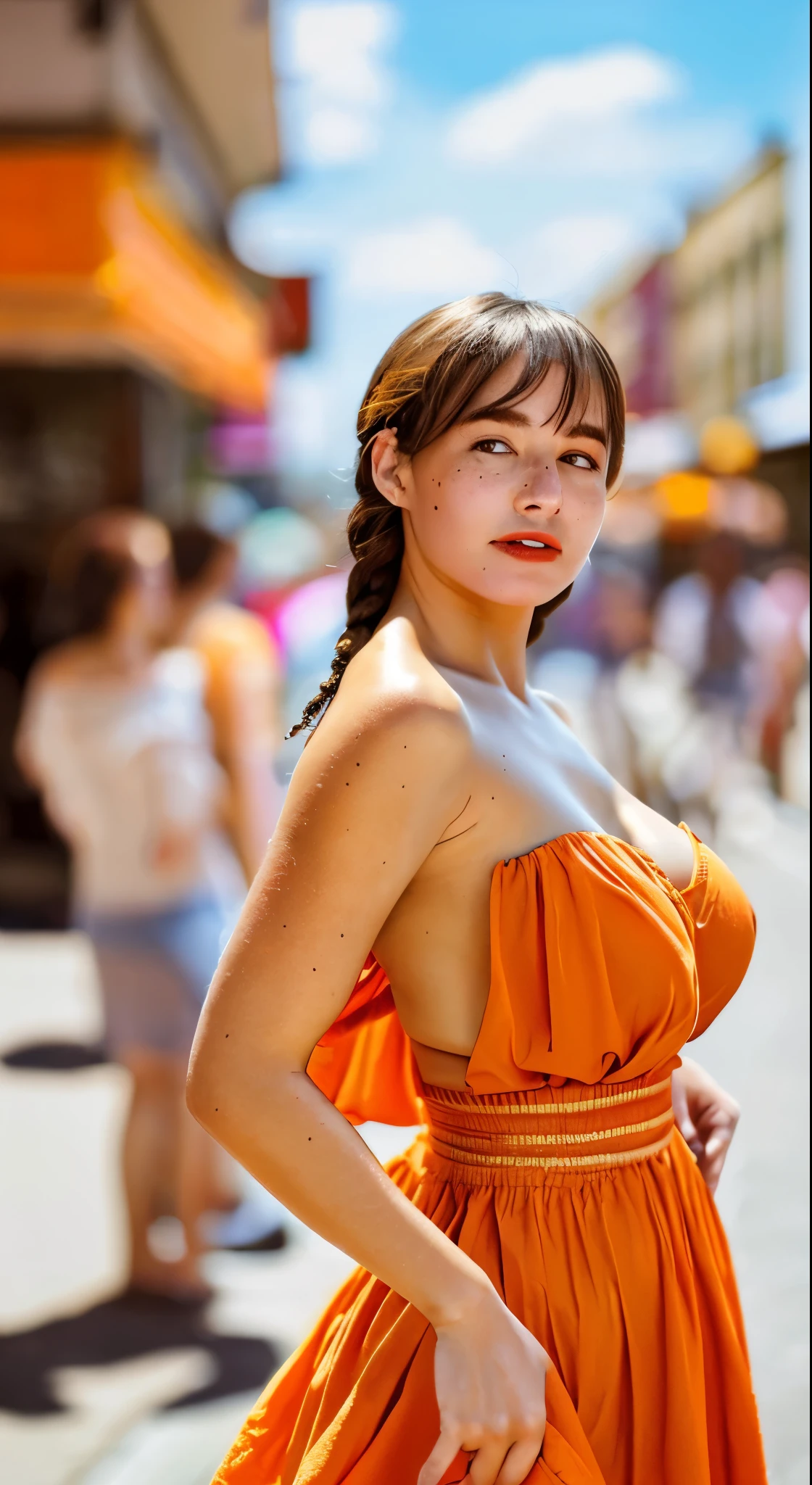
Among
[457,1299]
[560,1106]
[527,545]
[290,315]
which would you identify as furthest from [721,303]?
[457,1299]

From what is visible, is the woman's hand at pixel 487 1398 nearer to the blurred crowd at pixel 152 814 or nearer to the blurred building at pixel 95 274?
the blurred crowd at pixel 152 814

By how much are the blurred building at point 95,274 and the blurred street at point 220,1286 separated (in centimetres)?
366

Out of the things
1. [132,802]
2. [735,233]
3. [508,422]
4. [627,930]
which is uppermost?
[735,233]

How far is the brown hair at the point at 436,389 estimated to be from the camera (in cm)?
129

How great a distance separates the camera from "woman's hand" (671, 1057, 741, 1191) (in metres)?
1.54

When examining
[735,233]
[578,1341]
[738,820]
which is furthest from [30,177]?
[735,233]

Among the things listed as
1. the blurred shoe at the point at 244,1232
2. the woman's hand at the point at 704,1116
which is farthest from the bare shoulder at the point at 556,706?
the blurred shoe at the point at 244,1232

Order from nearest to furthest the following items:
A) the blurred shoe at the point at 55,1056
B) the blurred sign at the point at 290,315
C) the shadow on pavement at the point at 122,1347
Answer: the shadow on pavement at the point at 122,1347 → the blurred shoe at the point at 55,1056 → the blurred sign at the point at 290,315

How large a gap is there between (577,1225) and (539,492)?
27.9 inches

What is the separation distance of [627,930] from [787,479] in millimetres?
2730

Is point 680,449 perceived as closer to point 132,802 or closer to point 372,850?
point 132,802

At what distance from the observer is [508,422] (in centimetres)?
128

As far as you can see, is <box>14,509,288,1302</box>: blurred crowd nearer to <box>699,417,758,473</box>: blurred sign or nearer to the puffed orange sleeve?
the puffed orange sleeve

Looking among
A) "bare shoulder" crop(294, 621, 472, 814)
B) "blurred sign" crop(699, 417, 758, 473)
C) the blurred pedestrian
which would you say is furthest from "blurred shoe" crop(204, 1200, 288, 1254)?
"blurred sign" crop(699, 417, 758, 473)
